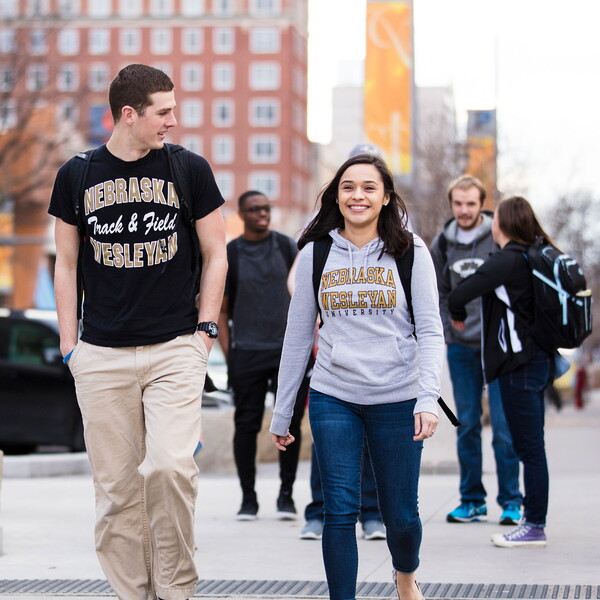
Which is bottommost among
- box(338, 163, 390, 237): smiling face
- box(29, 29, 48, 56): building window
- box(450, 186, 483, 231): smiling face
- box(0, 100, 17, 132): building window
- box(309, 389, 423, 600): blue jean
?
box(309, 389, 423, 600): blue jean

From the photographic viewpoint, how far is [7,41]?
3291 cm

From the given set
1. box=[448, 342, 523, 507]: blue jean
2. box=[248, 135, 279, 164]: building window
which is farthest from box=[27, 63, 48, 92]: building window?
box=[248, 135, 279, 164]: building window

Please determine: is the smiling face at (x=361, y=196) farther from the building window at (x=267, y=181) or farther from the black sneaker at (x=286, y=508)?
the building window at (x=267, y=181)

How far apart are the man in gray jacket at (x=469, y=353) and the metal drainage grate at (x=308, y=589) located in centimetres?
215

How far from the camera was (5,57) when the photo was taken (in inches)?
1265

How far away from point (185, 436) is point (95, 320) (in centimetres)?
56

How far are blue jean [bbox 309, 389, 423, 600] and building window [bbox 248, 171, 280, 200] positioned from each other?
394 feet

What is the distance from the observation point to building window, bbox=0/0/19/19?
32031 millimetres

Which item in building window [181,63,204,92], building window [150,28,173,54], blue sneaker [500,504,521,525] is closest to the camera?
blue sneaker [500,504,521,525]

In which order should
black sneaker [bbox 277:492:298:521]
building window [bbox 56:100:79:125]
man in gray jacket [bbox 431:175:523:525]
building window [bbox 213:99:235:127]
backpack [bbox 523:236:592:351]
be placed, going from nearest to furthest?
backpack [bbox 523:236:592:351] < man in gray jacket [bbox 431:175:523:525] < black sneaker [bbox 277:492:298:521] < building window [bbox 56:100:79:125] < building window [bbox 213:99:235:127]

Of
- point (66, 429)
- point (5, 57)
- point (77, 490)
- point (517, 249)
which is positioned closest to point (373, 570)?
point (517, 249)

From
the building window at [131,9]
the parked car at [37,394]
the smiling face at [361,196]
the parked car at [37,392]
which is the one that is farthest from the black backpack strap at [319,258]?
the building window at [131,9]

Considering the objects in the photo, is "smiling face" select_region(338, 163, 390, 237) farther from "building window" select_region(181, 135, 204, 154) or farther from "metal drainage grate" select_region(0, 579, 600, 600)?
"building window" select_region(181, 135, 204, 154)

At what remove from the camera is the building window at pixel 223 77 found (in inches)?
5054
